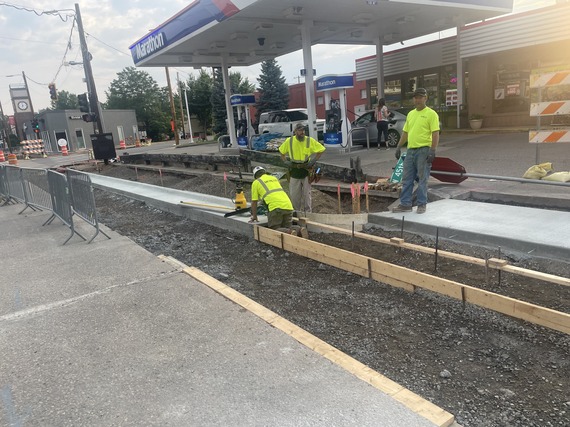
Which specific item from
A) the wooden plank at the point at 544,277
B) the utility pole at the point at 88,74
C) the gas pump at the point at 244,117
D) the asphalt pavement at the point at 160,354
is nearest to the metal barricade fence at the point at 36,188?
the asphalt pavement at the point at 160,354

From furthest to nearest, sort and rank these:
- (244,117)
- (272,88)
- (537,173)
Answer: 1. (272,88)
2. (244,117)
3. (537,173)

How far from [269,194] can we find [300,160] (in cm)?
148

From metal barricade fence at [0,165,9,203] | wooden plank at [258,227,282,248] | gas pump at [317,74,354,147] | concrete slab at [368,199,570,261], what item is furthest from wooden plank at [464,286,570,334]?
gas pump at [317,74,354,147]

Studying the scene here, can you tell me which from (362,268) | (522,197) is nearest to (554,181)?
(522,197)

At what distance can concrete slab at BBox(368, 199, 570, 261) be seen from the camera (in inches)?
200

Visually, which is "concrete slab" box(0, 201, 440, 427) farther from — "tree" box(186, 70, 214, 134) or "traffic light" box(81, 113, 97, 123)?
"tree" box(186, 70, 214, 134)

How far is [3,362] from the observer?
3.52 m

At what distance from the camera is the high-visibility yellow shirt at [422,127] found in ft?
21.6

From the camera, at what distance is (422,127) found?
21.8 feet

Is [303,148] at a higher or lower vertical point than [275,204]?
higher

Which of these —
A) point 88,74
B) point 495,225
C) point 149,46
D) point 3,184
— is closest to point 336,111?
point 149,46

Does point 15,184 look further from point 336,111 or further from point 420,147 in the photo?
point 336,111

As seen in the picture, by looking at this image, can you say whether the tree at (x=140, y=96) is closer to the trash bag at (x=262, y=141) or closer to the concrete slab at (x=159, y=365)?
the trash bag at (x=262, y=141)

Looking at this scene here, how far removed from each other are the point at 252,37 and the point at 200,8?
12.8 feet
